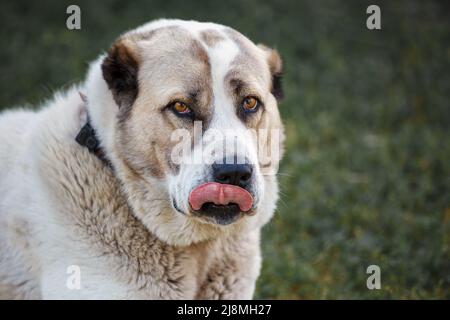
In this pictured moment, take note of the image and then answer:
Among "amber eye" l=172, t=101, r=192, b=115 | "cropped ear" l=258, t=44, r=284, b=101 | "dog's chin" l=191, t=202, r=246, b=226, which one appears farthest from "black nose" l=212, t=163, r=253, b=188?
"cropped ear" l=258, t=44, r=284, b=101

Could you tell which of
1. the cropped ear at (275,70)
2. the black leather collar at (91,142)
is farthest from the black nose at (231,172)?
the cropped ear at (275,70)

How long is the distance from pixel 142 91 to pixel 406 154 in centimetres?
449

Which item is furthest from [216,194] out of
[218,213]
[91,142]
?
[91,142]

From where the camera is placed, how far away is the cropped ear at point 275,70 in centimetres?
387

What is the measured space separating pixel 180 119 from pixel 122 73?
44 centimetres

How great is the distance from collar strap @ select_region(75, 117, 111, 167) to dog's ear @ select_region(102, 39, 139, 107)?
233 millimetres

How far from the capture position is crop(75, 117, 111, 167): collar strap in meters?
3.41

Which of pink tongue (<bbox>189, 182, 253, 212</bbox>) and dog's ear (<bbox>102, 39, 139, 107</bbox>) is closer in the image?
pink tongue (<bbox>189, 182, 253, 212</bbox>)

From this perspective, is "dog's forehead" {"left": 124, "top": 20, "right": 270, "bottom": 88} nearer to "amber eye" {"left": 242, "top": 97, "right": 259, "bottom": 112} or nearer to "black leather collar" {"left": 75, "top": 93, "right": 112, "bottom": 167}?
"amber eye" {"left": 242, "top": 97, "right": 259, "bottom": 112}

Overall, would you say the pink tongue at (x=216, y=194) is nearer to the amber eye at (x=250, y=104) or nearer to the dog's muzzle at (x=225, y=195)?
the dog's muzzle at (x=225, y=195)

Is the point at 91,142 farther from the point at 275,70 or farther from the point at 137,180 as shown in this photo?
the point at 275,70

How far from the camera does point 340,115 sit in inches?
311
